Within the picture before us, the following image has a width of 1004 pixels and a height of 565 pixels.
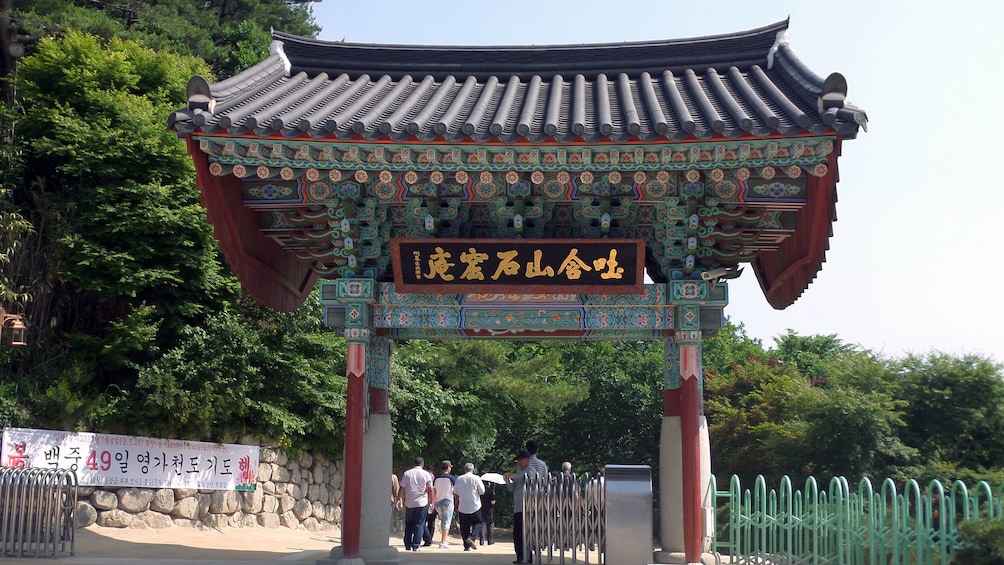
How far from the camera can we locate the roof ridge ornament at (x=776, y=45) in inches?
448

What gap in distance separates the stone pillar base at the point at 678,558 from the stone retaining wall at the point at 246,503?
825 centimetres

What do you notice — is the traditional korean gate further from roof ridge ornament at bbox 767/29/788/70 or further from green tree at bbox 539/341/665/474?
green tree at bbox 539/341/665/474

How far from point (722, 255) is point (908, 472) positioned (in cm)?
906

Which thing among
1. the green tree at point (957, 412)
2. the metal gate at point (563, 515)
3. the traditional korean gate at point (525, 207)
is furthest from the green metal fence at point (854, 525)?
the green tree at point (957, 412)

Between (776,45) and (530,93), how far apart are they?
3138 mm

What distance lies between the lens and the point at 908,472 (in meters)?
17.1

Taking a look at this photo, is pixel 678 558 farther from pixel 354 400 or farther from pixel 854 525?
pixel 354 400

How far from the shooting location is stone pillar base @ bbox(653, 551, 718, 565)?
31.7 ft

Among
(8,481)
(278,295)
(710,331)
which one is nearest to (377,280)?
(278,295)

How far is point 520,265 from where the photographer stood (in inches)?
388

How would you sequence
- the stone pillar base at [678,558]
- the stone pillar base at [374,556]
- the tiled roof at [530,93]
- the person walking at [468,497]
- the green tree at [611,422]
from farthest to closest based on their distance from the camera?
the green tree at [611,422] → the person walking at [468,497] → the stone pillar base at [374,556] → the stone pillar base at [678,558] → the tiled roof at [530,93]

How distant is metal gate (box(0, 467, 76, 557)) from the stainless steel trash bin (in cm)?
594

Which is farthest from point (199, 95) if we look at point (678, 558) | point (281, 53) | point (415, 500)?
point (415, 500)

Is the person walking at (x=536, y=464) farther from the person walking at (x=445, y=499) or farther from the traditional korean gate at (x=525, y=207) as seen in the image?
the person walking at (x=445, y=499)
